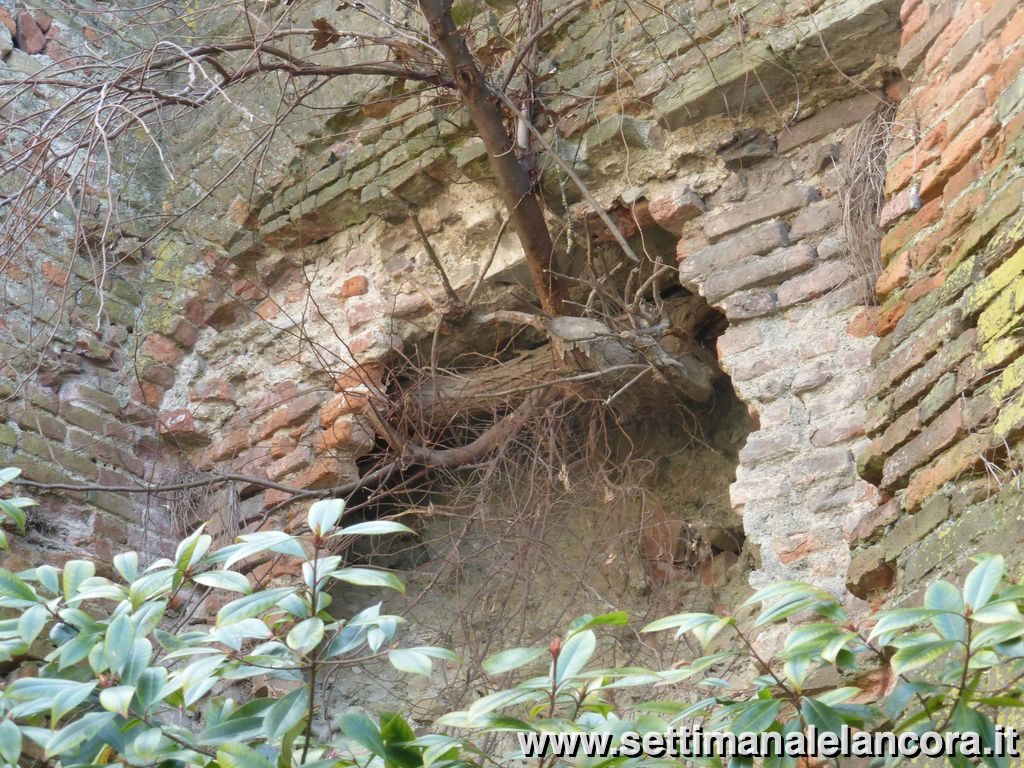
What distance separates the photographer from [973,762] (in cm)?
141

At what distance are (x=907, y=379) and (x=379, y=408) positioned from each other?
178 centimetres

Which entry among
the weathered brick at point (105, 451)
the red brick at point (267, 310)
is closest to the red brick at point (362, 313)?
the red brick at point (267, 310)

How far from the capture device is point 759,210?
10.3ft

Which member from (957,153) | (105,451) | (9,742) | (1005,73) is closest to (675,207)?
(957,153)

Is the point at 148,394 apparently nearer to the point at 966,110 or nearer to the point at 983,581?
the point at 966,110

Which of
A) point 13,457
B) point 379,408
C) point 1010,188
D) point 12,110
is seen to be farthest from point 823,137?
point 12,110

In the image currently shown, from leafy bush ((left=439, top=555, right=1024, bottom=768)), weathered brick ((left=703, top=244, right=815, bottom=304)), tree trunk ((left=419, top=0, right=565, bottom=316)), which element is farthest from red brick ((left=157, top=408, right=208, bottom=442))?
leafy bush ((left=439, top=555, right=1024, bottom=768))

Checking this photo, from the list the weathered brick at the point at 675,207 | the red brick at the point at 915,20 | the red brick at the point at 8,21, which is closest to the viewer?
the red brick at the point at 915,20

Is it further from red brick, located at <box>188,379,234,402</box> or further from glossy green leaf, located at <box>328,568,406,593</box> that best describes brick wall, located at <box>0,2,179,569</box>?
glossy green leaf, located at <box>328,568,406,593</box>

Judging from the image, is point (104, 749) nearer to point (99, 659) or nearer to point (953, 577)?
point (99, 659)

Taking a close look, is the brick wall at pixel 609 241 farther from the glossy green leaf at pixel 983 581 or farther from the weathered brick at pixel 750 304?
the glossy green leaf at pixel 983 581

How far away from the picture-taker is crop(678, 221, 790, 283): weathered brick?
121 inches

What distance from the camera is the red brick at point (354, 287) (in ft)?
12.7

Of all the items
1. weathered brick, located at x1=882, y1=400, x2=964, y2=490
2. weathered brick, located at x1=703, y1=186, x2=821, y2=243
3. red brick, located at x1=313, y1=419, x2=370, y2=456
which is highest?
weathered brick, located at x1=703, y1=186, x2=821, y2=243
